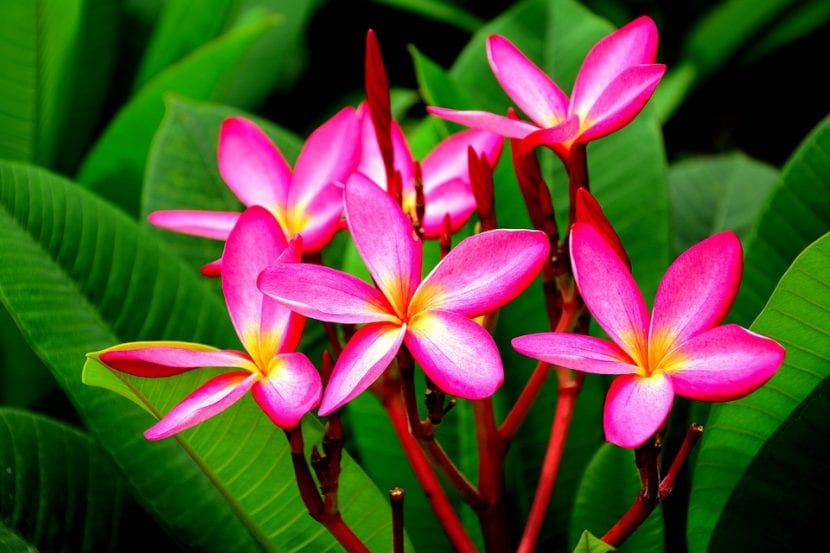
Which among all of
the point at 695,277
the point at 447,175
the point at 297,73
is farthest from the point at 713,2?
the point at 695,277

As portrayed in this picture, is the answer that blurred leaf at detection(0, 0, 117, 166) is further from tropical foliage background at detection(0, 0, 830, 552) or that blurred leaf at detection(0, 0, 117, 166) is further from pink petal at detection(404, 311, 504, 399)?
pink petal at detection(404, 311, 504, 399)

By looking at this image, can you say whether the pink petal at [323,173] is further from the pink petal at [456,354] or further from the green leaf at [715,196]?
the green leaf at [715,196]

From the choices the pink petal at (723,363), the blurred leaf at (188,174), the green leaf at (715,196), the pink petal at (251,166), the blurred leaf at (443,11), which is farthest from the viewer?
the blurred leaf at (443,11)

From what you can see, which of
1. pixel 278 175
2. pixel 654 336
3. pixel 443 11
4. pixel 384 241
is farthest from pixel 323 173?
pixel 443 11

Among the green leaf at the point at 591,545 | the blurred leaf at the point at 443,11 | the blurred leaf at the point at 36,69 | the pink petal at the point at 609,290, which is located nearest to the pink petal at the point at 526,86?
the pink petal at the point at 609,290

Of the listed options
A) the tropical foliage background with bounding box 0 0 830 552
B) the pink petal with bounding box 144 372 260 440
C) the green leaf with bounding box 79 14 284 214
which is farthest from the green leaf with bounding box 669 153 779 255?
the pink petal with bounding box 144 372 260 440

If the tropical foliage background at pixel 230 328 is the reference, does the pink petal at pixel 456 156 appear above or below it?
above

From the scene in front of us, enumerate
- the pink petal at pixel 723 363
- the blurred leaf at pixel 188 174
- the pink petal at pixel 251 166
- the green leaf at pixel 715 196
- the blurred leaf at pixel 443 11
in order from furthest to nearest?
the blurred leaf at pixel 443 11
the green leaf at pixel 715 196
the blurred leaf at pixel 188 174
the pink petal at pixel 251 166
the pink petal at pixel 723 363
